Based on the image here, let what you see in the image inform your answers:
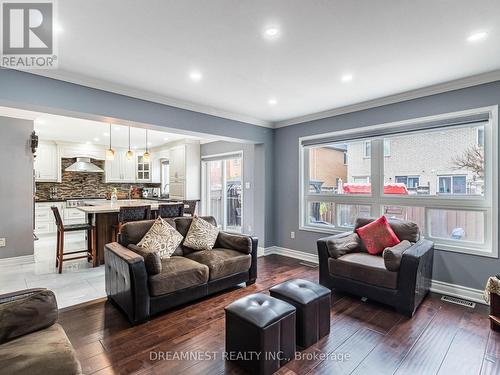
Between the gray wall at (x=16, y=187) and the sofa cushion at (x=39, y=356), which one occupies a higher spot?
the gray wall at (x=16, y=187)

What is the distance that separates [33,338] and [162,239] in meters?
1.72

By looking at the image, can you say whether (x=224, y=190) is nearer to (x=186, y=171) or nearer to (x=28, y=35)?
(x=186, y=171)

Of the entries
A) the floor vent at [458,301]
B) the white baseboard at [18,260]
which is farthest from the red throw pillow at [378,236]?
the white baseboard at [18,260]

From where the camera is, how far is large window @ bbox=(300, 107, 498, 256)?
3.13 m

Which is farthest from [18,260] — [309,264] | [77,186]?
[309,264]

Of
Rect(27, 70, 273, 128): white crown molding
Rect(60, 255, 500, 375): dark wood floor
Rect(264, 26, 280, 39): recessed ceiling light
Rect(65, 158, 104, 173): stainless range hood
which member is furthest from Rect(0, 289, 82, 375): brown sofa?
Rect(65, 158, 104, 173): stainless range hood

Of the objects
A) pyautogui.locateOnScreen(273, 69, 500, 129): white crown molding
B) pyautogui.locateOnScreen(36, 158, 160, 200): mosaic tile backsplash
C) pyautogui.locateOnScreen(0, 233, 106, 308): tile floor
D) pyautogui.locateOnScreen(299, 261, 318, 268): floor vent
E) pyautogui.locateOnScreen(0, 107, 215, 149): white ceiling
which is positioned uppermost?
pyautogui.locateOnScreen(0, 107, 215, 149): white ceiling

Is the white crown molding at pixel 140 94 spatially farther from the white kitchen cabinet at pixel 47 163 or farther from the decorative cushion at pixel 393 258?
the white kitchen cabinet at pixel 47 163

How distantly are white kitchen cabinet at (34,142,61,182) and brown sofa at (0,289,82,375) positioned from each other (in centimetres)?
676

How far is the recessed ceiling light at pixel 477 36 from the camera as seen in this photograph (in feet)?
7.16

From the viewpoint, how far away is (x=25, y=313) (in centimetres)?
154

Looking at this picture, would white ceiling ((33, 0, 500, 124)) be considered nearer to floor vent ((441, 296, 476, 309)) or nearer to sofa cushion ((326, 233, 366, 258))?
sofa cushion ((326, 233, 366, 258))

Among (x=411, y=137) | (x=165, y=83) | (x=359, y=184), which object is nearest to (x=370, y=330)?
(x=359, y=184)

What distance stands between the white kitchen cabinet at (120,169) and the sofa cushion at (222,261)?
6.04 metres
